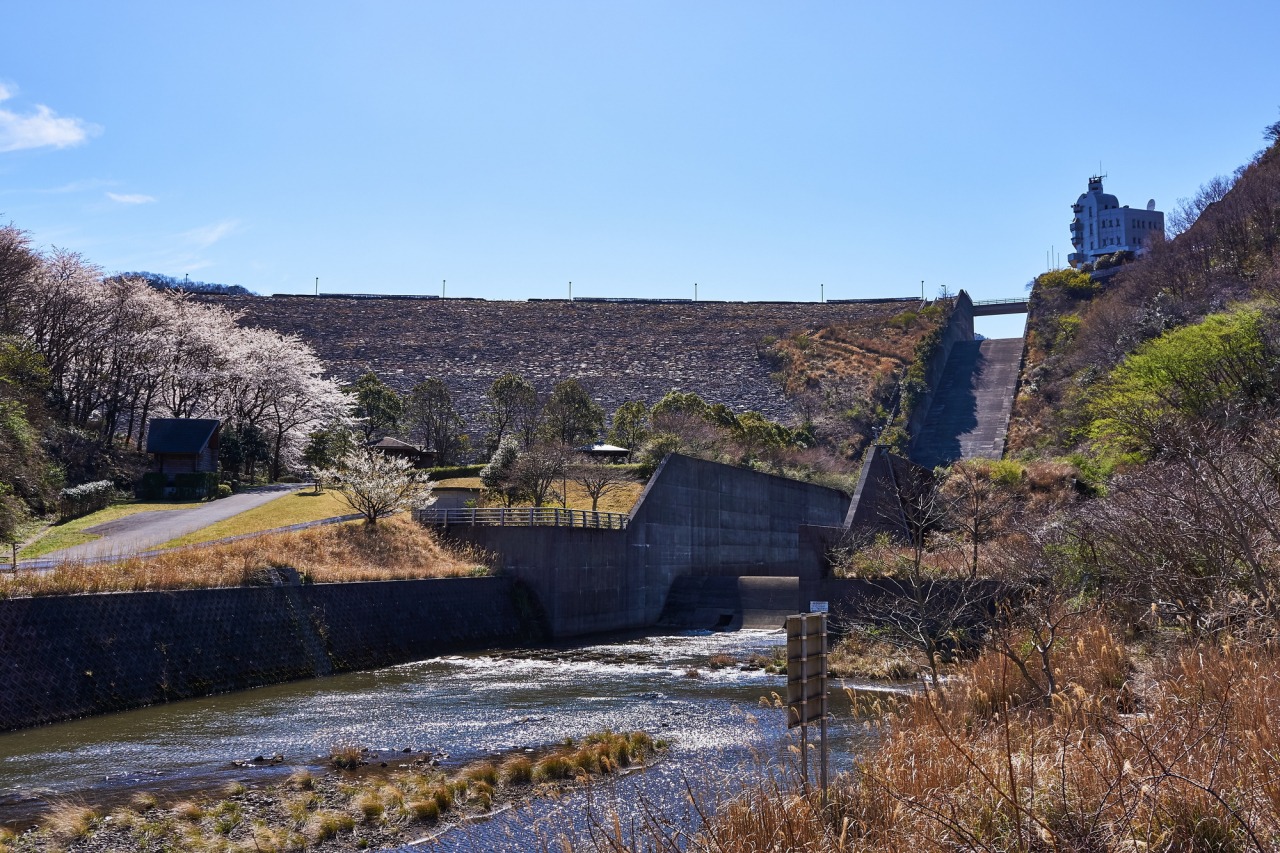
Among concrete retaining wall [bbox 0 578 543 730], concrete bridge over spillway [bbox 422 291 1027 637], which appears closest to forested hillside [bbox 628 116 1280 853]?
concrete bridge over spillway [bbox 422 291 1027 637]

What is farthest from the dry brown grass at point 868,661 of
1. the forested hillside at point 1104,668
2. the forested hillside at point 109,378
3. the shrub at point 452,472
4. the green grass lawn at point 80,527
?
the shrub at point 452,472

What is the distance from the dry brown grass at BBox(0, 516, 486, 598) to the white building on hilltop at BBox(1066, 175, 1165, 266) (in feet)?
401

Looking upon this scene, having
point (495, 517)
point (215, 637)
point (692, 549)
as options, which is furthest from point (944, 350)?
point (215, 637)

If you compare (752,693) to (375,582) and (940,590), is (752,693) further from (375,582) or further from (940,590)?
(375,582)

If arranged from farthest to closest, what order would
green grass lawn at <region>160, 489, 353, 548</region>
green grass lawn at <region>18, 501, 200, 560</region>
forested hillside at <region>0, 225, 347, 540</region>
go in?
forested hillside at <region>0, 225, 347, 540</region>
green grass lawn at <region>160, 489, 353, 548</region>
green grass lawn at <region>18, 501, 200, 560</region>

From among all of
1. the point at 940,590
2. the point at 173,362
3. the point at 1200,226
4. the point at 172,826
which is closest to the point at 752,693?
the point at 940,590

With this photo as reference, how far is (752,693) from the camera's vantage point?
61.9ft

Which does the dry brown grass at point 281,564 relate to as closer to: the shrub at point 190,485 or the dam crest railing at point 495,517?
the dam crest railing at point 495,517

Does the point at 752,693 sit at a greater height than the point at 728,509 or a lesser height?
lesser

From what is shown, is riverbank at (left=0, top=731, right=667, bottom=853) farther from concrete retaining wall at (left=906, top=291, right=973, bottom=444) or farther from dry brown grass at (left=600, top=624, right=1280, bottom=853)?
concrete retaining wall at (left=906, top=291, right=973, bottom=444)

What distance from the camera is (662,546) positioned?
116 ft

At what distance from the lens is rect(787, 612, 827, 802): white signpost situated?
20.4 ft

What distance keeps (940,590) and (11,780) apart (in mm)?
17203

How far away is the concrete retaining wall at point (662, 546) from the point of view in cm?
3050
